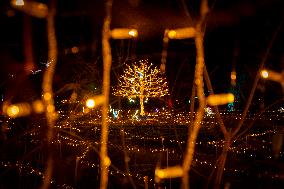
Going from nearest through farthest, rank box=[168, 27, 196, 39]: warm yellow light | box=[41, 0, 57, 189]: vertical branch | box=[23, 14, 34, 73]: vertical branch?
box=[41, 0, 57, 189]: vertical branch → box=[168, 27, 196, 39]: warm yellow light → box=[23, 14, 34, 73]: vertical branch

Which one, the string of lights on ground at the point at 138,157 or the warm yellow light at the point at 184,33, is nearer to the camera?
the warm yellow light at the point at 184,33

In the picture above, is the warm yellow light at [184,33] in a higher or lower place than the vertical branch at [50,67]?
higher

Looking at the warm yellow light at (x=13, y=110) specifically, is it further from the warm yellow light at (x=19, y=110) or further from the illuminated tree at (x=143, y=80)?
the illuminated tree at (x=143, y=80)

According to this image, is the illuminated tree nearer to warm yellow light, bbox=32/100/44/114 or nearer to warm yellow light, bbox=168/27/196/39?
warm yellow light, bbox=32/100/44/114

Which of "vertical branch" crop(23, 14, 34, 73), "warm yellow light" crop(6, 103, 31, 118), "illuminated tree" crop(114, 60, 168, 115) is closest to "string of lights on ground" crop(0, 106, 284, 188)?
"warm yellow light" crop(6, 103, 31, 118)

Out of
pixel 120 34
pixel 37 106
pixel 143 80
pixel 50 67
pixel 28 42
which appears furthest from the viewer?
pixel 143 80

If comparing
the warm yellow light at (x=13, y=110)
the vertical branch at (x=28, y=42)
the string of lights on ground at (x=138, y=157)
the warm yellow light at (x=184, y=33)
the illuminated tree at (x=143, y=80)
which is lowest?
the string of lights on ground at (x=138, y=157)

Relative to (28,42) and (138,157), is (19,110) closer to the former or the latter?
(28,42)

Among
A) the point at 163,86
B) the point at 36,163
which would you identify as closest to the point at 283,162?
the point at 36,163

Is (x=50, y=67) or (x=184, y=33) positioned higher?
(x=184, y=33)

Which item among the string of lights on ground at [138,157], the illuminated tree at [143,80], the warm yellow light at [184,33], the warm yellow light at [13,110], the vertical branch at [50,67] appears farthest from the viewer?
the illuminated tree at [143,80]

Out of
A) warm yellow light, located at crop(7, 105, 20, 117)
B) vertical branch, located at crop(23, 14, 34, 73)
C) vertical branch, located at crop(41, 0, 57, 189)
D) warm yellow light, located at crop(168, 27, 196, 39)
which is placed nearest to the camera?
vertical branch, located at crop(41, 0, 57, 189)

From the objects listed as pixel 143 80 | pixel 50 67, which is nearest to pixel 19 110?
pixel 50 67

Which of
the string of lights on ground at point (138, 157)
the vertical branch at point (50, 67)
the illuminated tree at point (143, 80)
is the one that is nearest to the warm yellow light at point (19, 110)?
the string of lights on ground at point (138, 157)
